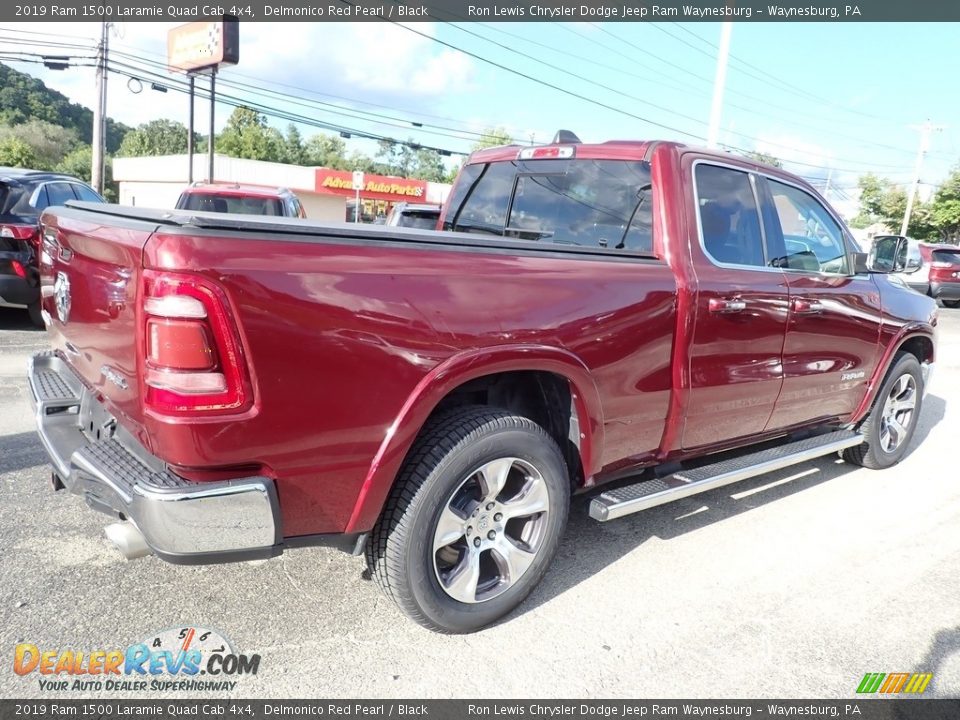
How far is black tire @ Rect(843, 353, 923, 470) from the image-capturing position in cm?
483

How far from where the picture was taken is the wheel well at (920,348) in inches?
200

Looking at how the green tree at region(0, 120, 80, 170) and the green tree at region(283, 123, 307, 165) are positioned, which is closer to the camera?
the green tree at region(0, 120, 80, 170)

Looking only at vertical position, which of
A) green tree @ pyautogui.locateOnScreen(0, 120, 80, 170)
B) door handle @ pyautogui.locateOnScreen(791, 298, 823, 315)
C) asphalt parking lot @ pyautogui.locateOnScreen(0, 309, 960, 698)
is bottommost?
asphalt parking lot @ pyautogui.locateOnScreen(0, 309, 960, 698)

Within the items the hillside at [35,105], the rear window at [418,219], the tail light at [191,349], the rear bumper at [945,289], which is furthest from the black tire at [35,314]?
the hillside at [35,105]

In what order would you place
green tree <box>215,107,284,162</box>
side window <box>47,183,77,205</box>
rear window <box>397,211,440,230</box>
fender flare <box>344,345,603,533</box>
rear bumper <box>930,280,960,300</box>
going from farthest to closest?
green tree <box>215,107,284,162</box> → rear bumper <box>930,280,960,300</box> → rear window <box>397,211,440,230</box> → side window <box>47,183,77,205</box> → fender flare <box>344,345,603,533</box>

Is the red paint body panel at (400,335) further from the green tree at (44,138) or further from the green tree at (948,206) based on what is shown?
the green tree at (44,138)

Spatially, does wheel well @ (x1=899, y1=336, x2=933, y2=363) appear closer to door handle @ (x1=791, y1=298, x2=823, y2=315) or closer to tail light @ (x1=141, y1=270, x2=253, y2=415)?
door handle @ (x1=791, y1=298, x2=823, y2=315)

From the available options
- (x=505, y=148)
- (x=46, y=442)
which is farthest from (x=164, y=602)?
(x=505, y=148)

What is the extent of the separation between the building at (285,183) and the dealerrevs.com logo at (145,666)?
130 feet

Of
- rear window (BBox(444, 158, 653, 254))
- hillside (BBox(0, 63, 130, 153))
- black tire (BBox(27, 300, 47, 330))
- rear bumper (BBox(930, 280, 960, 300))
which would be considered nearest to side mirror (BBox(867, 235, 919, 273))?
rear window (BBox(444, 158, 653, 254))

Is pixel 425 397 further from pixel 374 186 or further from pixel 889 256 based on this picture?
pixel 374 186

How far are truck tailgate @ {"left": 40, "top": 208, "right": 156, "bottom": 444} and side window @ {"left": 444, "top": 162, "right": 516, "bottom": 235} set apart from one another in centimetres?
212

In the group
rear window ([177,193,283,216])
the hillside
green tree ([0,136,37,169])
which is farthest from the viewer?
the hillside

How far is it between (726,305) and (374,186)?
1761 inches
